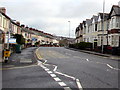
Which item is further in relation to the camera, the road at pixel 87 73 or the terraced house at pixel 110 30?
the terraced house at pixel 110 30

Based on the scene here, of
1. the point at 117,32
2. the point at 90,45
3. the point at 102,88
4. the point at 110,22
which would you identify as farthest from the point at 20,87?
the point at 90,45

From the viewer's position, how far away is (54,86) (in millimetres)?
7484

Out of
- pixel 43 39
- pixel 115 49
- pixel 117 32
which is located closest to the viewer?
pixel 115 49

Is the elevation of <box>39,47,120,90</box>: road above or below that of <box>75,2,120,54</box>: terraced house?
below

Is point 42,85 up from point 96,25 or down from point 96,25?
down

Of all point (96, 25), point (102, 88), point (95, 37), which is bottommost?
point (102, 88)

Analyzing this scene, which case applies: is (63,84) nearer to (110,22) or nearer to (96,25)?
(110,22)

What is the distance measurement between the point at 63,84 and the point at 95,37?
1509 inches

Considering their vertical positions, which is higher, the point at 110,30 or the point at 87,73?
the point at 110,30

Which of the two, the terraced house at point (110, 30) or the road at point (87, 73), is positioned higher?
the terraced house at point (110, 30)

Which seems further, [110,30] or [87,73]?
[110,30]

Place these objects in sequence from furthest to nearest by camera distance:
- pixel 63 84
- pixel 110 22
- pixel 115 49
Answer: pixel 110 22 → pixel 115 49 → pixel 63 84

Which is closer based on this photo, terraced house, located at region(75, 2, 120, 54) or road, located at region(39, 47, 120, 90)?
road, located at region(39, 47, 120, 90)

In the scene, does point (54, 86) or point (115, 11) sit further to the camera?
point (115, 11)
